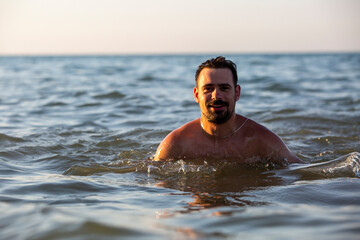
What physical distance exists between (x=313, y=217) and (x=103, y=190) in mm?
1819

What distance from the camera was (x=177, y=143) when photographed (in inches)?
191

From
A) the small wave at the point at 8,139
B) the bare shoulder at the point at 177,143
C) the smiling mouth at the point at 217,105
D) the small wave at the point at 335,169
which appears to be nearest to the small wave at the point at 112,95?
the small wave at the point at 8,139

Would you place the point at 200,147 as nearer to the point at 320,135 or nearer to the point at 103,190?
the point at 103,190

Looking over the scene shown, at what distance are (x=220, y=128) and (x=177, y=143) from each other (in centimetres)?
48

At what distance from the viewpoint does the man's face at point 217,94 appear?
4.54m

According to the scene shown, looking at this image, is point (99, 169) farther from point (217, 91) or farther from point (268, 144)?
point (268, 144)

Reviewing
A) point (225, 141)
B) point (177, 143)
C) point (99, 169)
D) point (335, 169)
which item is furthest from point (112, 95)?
point (335, 169)

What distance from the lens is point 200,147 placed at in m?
4.84

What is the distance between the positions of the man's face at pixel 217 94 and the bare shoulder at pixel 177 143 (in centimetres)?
32

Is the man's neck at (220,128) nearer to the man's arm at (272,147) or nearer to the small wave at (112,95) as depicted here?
the man's arm at (272,147)

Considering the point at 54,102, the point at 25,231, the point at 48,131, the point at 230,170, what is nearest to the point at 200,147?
the point at 230,170

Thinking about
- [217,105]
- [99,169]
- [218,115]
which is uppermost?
[217,105]

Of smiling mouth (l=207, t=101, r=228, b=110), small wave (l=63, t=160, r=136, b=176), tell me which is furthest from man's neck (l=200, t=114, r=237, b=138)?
small wave (l=63, t=160, r=136, b=176)

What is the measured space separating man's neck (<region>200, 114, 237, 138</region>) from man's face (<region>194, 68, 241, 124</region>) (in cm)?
13
